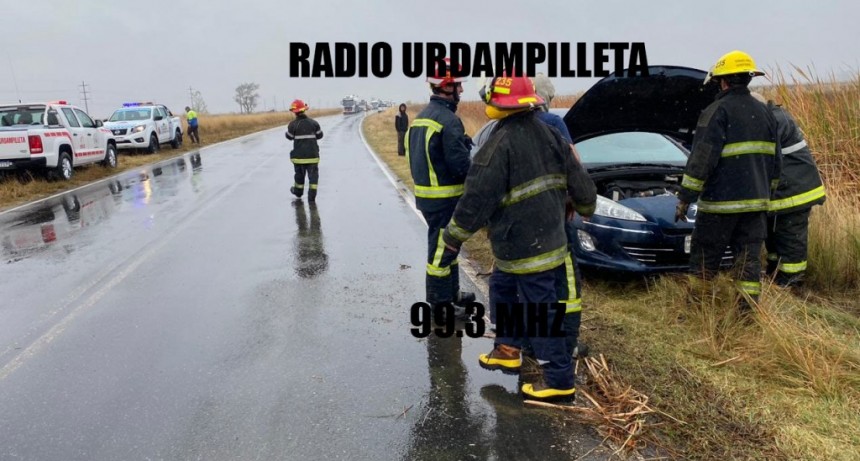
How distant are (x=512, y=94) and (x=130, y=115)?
72.4 feet

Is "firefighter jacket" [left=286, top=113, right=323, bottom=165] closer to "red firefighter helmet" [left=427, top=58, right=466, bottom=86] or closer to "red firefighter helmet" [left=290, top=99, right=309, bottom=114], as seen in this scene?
"red firefighter helmet" [left=290, top=99, right=309, bottom=114]

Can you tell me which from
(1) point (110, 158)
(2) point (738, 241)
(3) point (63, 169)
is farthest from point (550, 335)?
(1) point (110, 158)

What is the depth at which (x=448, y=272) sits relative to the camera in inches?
174

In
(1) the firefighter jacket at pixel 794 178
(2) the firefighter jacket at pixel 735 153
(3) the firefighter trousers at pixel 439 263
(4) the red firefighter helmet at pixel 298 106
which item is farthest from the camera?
(4) the red firefighter helmet at pixel 298 106

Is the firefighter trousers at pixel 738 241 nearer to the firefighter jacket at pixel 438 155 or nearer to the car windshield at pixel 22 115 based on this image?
the firefighter jacket at pixel 438 155

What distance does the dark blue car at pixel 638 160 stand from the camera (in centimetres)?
481

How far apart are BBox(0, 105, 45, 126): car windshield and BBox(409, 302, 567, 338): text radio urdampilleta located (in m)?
12.6

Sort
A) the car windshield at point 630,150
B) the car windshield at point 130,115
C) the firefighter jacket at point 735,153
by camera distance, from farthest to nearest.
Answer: the car windshield at point 130,115 → the car windshield at point 630,150 → the firefighter jacket at point 735,153

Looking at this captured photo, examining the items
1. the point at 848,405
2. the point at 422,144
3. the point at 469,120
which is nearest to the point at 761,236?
the point at 848,405

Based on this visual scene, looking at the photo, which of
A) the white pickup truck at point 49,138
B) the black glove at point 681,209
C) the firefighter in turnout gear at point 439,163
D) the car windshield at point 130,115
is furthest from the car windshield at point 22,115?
the black glove at point 681,209

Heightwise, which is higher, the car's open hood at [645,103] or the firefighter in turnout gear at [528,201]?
the car's open hood at [645,103]

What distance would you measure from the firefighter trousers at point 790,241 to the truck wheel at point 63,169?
45.8 feet

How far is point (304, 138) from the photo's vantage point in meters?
9.91

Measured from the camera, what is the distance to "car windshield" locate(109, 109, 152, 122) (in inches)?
845
